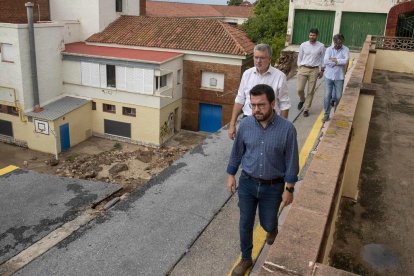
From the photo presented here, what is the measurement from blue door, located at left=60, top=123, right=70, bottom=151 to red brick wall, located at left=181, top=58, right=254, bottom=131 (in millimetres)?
7371

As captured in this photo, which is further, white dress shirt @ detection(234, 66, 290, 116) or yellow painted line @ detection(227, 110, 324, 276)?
white dress shirt @ detection(234, 66, 290, 116)

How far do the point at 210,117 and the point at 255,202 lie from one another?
22354 millimetres

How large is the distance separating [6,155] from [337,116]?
2153cm

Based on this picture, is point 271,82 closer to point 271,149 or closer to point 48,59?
point 271,149

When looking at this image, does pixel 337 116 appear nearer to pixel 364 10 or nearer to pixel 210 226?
pixel 210 226

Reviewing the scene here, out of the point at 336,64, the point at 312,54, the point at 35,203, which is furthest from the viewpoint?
the point at 312,54

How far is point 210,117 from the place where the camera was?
26.2 metres

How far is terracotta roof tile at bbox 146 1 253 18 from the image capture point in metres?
44.7

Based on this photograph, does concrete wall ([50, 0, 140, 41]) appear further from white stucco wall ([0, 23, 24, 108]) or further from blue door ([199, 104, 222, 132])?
blue door ([199, 104, 222, 132])

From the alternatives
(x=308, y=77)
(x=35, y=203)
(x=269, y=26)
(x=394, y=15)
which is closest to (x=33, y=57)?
(x=269, y=26)

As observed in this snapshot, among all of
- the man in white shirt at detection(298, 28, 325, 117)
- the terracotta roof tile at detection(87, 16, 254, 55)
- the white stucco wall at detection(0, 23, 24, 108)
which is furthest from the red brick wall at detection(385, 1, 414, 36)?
the white stucco wall at detection(0, 23, 24, 108)

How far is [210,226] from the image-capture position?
5.36m

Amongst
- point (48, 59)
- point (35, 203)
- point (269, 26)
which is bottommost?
point (35, 203)

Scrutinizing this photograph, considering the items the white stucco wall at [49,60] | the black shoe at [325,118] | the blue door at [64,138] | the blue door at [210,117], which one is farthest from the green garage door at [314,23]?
the black shoe at [325,118]
